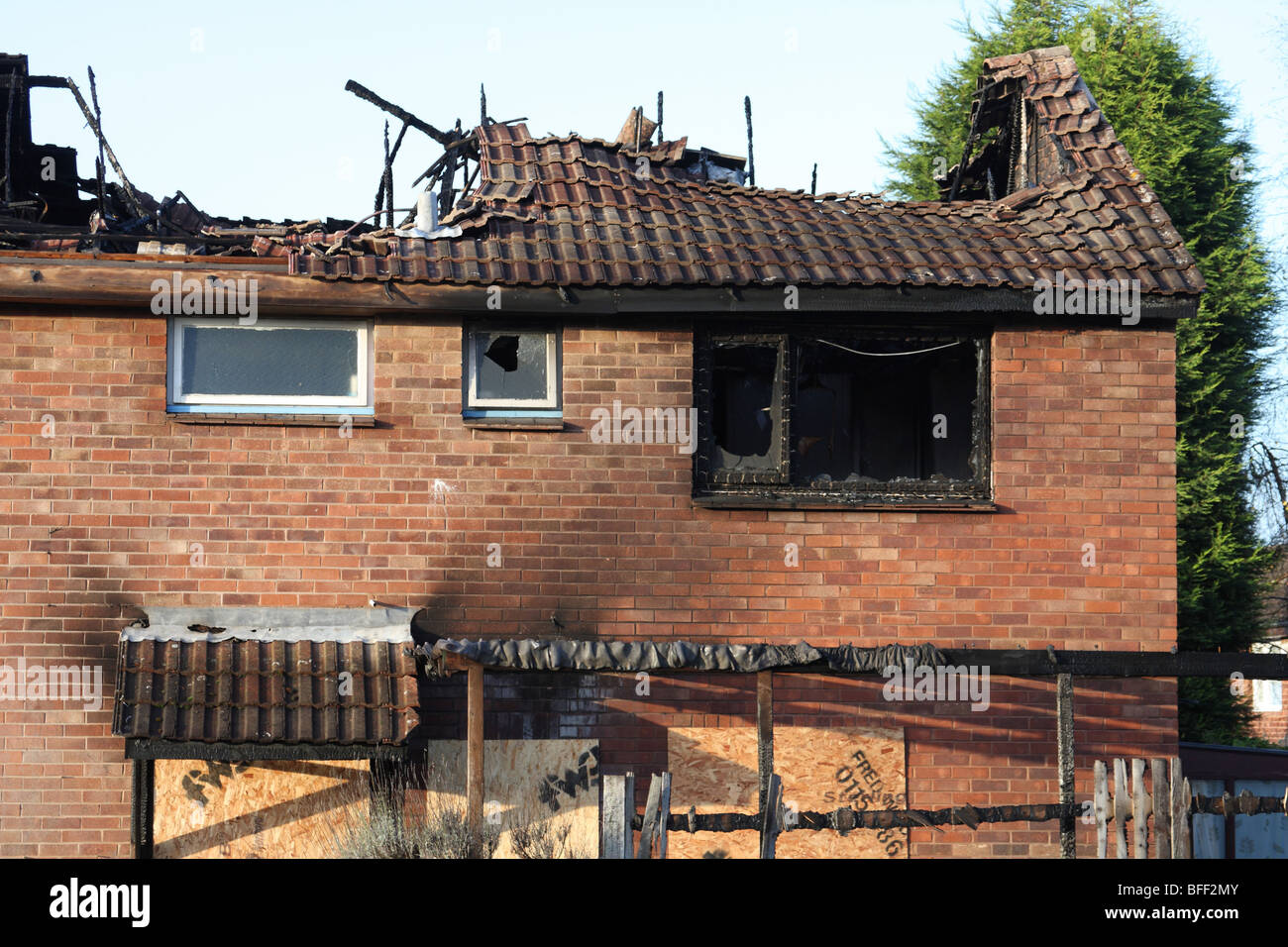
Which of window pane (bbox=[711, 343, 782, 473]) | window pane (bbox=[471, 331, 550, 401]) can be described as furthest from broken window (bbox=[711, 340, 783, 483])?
window pane (bbox=[471, 331, 550, 401])

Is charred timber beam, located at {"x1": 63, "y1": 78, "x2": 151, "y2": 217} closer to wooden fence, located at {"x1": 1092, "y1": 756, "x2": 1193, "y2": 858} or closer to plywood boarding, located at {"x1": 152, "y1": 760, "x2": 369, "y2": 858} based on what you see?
plywood boarding, located at {"x1": 152, "y1": 760, "x2": 369, "y2": 858}

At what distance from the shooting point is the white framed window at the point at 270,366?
939 cm

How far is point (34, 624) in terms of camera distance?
29.6 feet

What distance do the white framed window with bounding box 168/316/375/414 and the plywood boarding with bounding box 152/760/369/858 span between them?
8.28 feet

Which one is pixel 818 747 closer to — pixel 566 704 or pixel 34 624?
pixel 566 704

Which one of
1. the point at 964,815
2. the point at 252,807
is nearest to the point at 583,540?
the point at 252,807

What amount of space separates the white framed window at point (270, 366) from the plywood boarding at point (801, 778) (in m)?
3.44

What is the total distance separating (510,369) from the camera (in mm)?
9648

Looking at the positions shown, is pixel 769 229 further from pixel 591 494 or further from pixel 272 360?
pixel 272 360

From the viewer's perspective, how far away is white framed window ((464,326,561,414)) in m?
9.57

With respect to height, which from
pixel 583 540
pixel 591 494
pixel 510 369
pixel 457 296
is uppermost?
pixel 457 296

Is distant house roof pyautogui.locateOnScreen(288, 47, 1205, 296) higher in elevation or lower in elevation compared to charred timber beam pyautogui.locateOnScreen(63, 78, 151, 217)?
lower

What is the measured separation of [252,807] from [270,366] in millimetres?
3109

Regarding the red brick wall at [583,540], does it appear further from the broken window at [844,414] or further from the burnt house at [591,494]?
the broken window at [844,414]
